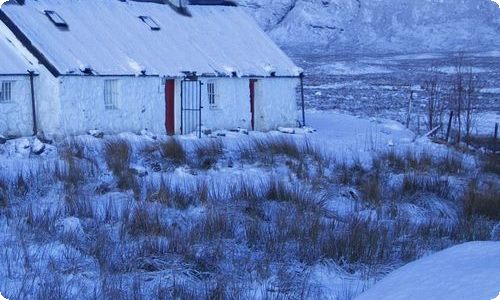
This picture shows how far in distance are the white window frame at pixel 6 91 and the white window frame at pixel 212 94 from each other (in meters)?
5.59

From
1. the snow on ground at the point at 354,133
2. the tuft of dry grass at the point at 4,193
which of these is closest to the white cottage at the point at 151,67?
the snow on ground at the point at 354,133

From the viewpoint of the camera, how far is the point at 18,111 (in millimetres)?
20625

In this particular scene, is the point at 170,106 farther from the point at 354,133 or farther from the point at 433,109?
the point at 433,109

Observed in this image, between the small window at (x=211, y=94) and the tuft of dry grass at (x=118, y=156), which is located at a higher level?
the small window at (x=211, y=94)

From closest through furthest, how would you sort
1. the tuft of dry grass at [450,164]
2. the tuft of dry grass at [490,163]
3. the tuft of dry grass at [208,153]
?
the tuft of dry grass at [450,164]
the tuft of dry grass at [208,153]
the tuft of dry grass at [490,163]

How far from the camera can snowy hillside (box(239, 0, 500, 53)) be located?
106 m

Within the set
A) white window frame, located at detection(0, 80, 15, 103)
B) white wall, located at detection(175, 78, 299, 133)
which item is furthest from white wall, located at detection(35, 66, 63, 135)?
white wall, located at detection(175, 78, 299, 133)

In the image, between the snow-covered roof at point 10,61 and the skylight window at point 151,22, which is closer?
the snow-covered roof at point 10,61

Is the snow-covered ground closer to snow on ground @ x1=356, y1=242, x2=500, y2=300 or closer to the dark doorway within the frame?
snow on ground @ x1=356, y1=242, x2=500, y2=300

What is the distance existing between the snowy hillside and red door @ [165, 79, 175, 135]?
80448 mm

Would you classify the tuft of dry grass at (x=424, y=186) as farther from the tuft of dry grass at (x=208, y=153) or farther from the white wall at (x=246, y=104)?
the white wall at (x=246, y=104)

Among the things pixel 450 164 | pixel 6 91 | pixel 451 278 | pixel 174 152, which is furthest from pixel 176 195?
pixel 6 91

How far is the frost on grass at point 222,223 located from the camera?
722 centimetres

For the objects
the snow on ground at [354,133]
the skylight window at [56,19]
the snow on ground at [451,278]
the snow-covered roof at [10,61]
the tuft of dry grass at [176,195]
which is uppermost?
the skylight window at [56,19]
